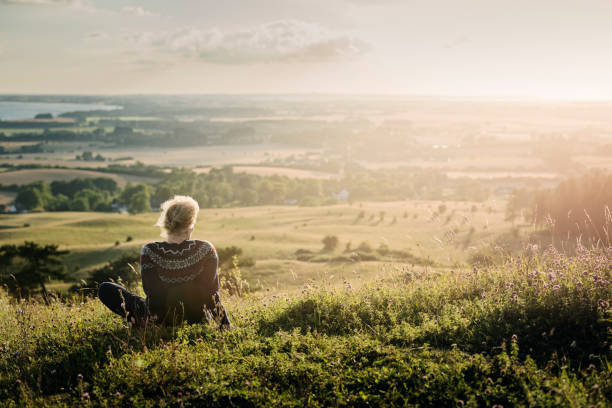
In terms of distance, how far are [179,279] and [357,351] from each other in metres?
2.59

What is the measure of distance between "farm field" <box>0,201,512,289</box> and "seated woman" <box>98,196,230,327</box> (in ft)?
61.8

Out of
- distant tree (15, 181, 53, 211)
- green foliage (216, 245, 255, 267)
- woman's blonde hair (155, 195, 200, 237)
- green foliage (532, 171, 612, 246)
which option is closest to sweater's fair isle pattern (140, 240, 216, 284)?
woman's blonde hair (155, 195, 200, 237)

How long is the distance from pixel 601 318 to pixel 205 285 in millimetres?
5082

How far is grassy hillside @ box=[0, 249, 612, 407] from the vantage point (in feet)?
13.0

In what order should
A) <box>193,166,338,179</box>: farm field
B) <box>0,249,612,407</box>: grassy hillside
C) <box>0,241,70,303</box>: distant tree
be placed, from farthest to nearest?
<box>193,166,338,179</box>: farm field → <box>0,241,70,303</box>: distant tree → <box>0,249,612,407</box>: grassy hillside

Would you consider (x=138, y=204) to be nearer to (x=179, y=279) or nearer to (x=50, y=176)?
(x=50, y=176)

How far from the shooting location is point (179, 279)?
5.41 m

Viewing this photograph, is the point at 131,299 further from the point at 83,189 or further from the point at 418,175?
the point at 418,175

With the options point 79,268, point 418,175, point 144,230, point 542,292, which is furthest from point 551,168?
point 542,292

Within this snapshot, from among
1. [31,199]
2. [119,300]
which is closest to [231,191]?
[31,199]

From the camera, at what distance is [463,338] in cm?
495

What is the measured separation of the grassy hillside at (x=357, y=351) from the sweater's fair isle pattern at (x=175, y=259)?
0.76 m

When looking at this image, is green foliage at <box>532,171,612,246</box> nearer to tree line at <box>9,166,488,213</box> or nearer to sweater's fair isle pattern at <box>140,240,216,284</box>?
sweater's fair isle pattern at <box>140,240,216,284</box>

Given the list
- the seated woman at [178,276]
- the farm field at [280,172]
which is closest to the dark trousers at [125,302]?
the seated woman at [178,276]
